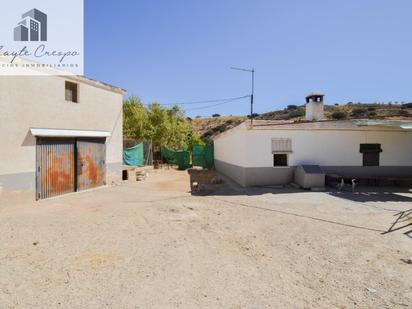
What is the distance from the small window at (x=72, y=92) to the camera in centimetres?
1023

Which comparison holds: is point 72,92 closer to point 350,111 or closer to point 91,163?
point 91,163

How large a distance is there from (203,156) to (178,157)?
3.09 meters

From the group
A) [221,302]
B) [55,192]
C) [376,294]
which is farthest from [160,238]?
[55,192]

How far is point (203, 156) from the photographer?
80.2 feet

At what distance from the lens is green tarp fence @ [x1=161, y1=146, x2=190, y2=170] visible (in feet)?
72.8

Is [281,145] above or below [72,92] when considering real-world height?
below

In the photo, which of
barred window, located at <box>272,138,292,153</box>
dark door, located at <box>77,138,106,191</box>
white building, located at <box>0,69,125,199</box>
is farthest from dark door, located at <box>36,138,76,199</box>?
barred window, located at <box>272,138,292,153</box>

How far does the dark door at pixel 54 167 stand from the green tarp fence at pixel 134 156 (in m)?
6.49

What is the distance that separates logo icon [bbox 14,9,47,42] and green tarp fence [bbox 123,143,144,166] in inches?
337

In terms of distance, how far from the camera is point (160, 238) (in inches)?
208

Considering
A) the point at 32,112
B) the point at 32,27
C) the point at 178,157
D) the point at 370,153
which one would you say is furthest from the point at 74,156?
the point at 370,153

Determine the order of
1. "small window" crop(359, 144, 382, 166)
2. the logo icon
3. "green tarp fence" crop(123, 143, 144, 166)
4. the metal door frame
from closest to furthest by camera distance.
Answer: the metal door frame, the logo icon, "small window" crop(359, 144, 382, 166), "green tarp fence" crop(123, 143, 144, 166)

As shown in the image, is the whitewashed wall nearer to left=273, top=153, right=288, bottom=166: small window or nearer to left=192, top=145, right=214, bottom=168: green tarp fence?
left=273, top=153, right=288, bottom=166: small window

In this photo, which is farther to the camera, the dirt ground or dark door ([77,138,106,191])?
dark door ([77,138,106,191])
